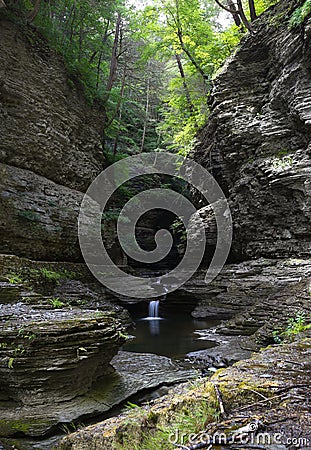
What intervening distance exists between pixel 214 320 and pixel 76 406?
8.70 m

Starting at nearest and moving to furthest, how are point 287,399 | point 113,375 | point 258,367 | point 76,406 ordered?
point 287,399 → point 258,367 → point 76,406 → point 113,375

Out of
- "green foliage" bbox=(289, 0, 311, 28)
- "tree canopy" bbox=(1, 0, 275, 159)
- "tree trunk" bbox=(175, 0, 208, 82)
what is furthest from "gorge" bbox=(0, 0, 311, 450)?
"tree trunk" bbox=(175, 0, 208, 82)

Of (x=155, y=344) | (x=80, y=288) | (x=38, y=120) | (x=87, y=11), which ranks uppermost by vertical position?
(x=87, y=11)

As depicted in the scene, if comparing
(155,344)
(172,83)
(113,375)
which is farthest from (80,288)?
(172,83)

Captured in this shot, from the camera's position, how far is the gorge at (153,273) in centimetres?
283

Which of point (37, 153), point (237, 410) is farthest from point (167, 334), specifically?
point (237, 410)

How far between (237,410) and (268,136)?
12.8 meters

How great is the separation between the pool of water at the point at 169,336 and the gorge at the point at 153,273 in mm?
110

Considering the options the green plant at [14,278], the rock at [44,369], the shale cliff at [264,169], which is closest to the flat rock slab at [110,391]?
the rock at [44,369]

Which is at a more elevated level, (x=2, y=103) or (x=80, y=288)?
(x=2, y=103)

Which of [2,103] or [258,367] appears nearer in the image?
[258,367]

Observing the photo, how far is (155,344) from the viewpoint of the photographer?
9.62 metres

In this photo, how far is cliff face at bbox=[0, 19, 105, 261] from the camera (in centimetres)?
1134

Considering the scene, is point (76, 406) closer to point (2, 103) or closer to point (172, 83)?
point (2, 103)
